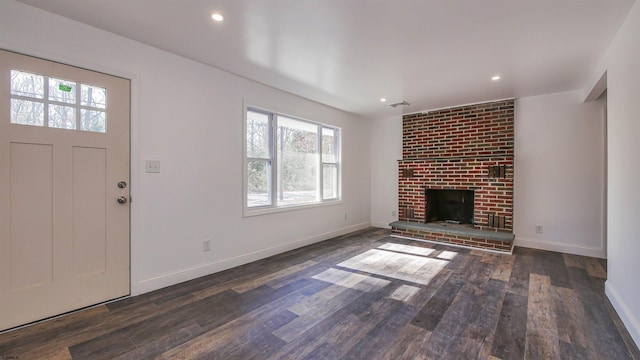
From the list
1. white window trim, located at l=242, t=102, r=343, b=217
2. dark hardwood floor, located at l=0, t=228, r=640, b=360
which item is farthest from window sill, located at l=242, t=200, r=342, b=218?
dark hardwood floor, located at l=0, t=228, r=640, b=360

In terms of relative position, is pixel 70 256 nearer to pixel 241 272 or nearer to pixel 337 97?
pixel 241 272

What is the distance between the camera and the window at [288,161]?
12.4 feet

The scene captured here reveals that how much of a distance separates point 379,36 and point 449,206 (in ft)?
12.8

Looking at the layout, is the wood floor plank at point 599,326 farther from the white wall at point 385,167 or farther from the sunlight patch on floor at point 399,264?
the white wall at point 385,167

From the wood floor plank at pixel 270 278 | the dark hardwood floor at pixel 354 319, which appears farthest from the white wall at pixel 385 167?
the wood floor plank at pixel 270 278

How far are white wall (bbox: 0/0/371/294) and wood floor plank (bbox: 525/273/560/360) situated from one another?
2.86 meters

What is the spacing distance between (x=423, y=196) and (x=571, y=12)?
3515mm

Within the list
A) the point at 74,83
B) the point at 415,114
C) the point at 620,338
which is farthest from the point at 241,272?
the point at 415,114

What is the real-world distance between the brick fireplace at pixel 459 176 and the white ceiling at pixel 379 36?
104cm

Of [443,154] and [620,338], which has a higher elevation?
[443,154]

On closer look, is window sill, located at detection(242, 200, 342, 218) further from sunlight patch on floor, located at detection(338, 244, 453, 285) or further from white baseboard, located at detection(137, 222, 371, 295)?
sunlight patch on floor, located at detection(338, 244, 453, 285)

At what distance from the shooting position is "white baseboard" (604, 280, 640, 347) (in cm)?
190

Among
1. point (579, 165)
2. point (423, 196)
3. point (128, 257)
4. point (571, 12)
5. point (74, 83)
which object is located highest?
point (571, 12)

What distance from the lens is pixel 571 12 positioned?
6.82 ft
